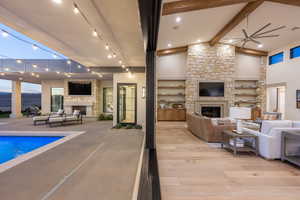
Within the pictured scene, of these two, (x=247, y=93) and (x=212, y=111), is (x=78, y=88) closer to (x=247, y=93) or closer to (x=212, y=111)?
(x=212, y=111)

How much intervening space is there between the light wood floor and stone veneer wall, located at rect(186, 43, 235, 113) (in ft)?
15.9

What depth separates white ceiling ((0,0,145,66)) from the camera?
7.72 feet

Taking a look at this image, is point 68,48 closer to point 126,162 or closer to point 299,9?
point 126,162

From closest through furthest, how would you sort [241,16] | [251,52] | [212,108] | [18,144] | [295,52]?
[18,144] → [241,16] → [295,52] → [212,108] → [251,52]

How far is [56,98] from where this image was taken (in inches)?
396

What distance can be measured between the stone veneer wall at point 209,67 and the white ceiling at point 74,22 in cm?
466

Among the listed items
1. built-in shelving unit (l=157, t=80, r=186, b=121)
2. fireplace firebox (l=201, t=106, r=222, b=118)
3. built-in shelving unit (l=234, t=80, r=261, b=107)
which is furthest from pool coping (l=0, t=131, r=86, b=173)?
built-in shelving unit (l=234, t=80, r=261, b=107)

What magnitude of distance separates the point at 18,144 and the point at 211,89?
8.75 meters

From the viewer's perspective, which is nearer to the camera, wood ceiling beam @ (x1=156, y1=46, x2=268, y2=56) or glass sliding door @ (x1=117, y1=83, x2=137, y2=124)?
glass sliding door @ (x1=117, y1=83, x2=137, y2=124)

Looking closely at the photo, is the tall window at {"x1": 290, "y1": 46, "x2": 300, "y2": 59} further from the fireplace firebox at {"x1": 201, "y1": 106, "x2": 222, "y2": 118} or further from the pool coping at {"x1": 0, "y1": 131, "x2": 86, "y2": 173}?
the pool coping at {"x1": 0, "y1": 131, "x2": 86, "y2": 173}

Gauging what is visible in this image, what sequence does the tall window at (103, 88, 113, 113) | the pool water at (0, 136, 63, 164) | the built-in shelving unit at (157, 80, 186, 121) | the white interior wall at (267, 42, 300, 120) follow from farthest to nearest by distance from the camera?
1. the tall window at (103, 88, 113, 113)
2. the built-in shelving unit at (157, 80, 186, 121)
3. the white interior wall at (267, 42, 300, 120)
4. the pool water at (0, 136, 63, 164)

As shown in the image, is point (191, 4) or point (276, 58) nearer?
point (191, 4)

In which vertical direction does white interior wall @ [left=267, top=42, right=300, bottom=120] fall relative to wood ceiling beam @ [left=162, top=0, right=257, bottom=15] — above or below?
below

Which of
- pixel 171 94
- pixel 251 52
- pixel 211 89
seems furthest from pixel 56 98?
pixel 251 52
